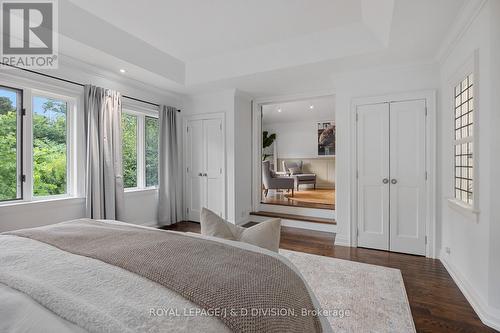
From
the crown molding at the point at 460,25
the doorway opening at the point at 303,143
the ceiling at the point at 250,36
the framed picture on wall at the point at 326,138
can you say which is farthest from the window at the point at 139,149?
the framed picture on wall at the point at 326,138

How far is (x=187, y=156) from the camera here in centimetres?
484

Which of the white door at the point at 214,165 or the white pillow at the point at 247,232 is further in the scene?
the white door at the point at 214,165

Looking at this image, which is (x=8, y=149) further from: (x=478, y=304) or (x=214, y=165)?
(x=478, y=304)

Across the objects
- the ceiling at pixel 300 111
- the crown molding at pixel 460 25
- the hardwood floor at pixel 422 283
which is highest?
the ceiling at pixel 300 111

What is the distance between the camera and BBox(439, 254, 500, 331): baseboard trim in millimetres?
1805

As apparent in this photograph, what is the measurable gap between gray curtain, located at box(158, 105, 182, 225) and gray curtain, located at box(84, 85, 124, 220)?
83 centimetres

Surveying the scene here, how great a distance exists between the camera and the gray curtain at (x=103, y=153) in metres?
3.22

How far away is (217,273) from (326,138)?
7.98 m

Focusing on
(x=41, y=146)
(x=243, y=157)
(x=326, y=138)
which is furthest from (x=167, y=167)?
(x=326, y=138)

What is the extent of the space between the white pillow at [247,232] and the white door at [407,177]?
7.75ft

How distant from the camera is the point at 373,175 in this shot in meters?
3.39

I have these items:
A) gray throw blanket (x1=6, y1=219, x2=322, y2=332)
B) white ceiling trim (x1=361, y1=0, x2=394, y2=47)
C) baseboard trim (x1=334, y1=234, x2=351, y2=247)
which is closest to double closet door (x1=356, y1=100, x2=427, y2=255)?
baseboard trim (x1=334, y1=234, x2=351, y2=247)

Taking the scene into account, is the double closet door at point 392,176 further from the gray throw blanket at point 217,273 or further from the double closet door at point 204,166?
the gray throw blanket at point 217,273

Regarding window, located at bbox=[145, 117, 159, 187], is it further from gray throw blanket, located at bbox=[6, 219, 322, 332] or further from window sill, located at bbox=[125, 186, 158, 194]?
gray throw blanket, located at bbox=[6, 219, 322, 332]
